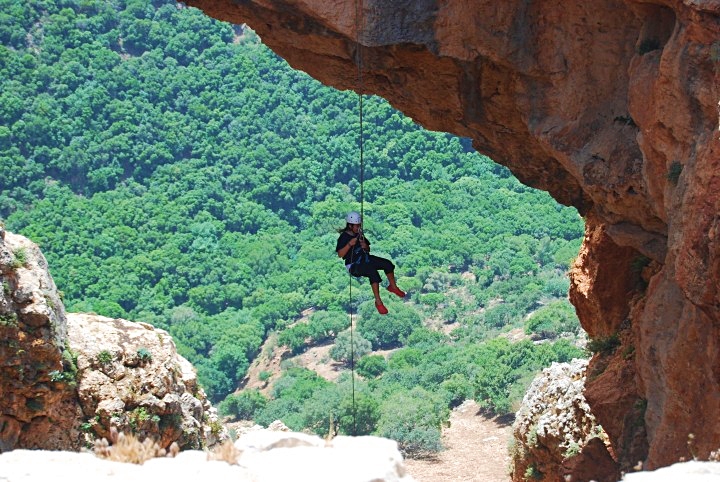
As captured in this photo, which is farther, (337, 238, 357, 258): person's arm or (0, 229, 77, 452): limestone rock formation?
(0, 229, 77, 452): limestone rock formation

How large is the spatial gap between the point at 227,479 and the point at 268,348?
43244mm

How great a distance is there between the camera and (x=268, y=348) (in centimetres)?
5269

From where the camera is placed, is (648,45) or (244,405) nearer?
(648,45)

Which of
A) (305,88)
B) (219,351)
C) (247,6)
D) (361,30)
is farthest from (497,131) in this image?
(305,88)

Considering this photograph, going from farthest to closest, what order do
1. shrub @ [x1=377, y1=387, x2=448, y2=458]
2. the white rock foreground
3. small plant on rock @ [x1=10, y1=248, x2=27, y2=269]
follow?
shrub @ [x1=377, y1=387, x2=448, y2=458]
small plant on rock @ [x1=10, y1=248, x2=27, y2=269]
the white rock foreground

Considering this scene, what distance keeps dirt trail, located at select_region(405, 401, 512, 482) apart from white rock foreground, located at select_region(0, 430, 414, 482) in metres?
17.1

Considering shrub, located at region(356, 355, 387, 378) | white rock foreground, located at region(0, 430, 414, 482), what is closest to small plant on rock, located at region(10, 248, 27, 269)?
white rock foreground, located at region(0, 430, 414, 482)

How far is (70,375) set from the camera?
1930 cm

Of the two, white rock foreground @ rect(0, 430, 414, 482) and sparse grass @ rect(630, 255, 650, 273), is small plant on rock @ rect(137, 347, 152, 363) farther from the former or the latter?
white rock foreground @ rect(0, 430, 414, 482)

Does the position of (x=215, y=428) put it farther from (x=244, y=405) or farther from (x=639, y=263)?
(x=244, y=405)

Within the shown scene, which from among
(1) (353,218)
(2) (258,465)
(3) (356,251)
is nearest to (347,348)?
(3) (356,251)

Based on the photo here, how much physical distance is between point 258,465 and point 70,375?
33.1 feet

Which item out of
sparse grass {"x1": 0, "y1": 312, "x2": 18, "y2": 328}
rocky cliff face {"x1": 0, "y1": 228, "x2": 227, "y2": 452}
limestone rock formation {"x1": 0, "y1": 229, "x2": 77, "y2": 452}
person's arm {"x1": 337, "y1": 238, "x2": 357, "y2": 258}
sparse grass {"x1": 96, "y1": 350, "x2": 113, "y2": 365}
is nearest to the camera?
person's arm {"x1": 337, "y1": 238, "x2": 357, "y2": 258}

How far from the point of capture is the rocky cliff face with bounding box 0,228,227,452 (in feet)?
60.9
